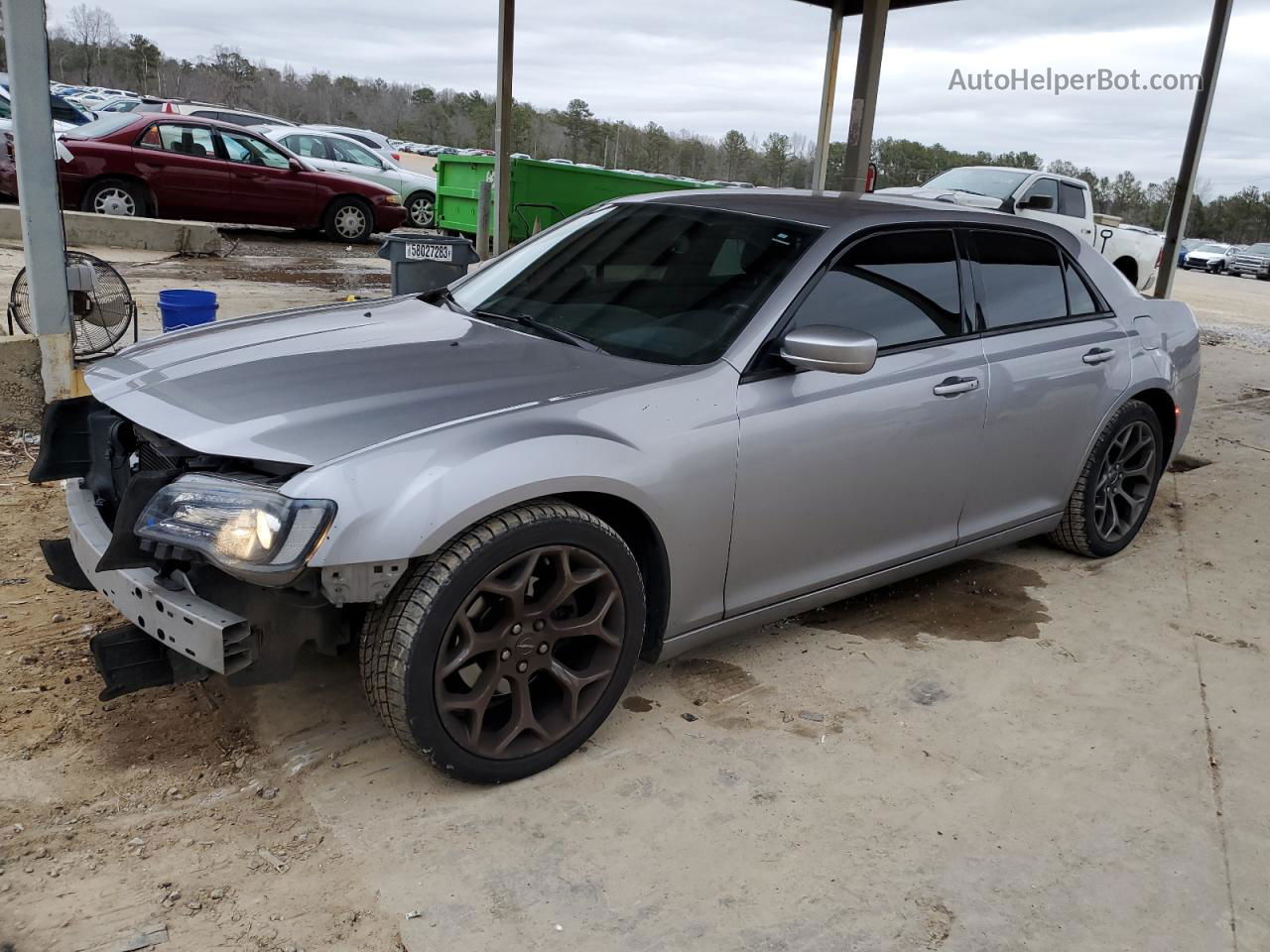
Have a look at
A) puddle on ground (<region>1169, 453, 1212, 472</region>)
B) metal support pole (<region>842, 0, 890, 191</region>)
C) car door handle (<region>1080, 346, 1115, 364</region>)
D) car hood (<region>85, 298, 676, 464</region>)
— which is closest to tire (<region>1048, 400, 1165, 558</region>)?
car door handle (<region>1080, 346, 1115, 364</region>)

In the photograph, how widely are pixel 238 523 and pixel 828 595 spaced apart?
6.43ft

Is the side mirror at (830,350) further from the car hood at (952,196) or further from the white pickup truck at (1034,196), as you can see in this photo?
the car hood at (952,196)

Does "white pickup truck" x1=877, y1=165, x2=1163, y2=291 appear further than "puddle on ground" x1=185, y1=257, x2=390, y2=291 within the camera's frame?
Yes

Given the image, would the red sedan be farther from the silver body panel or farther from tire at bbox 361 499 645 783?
tire at bbox 361 499 645 783

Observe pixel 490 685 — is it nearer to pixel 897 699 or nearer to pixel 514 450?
pixel 514 450

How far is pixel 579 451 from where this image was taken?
2.64 meters

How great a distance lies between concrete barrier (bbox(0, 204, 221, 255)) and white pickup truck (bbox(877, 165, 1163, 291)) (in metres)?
8.19

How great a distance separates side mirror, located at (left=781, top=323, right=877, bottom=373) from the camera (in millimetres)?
2932

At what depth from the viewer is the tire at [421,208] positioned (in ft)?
57.1

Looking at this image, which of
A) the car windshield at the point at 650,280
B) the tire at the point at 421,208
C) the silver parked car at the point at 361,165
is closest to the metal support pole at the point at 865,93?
the car windshield at the point at 650,280

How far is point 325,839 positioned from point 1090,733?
234cm

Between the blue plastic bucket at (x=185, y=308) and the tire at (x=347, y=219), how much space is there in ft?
32.5

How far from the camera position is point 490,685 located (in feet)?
8.64

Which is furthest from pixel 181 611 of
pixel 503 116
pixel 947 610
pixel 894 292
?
pixel 503 116
